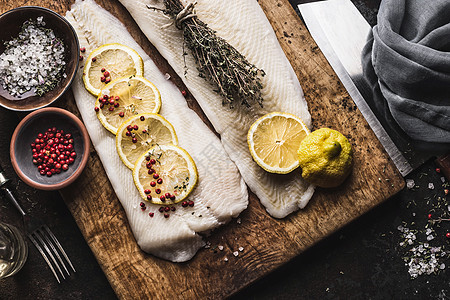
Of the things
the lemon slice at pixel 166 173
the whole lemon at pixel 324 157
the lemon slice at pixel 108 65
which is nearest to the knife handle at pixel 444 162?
the whole lemon at pixel 324 157

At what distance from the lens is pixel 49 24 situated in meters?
2.30

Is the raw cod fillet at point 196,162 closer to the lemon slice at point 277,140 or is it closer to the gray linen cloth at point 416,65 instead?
the lemon slice at point 277,140

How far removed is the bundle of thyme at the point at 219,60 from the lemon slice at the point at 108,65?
34cm

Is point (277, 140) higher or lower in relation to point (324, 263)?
higher

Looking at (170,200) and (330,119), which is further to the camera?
(330,119)

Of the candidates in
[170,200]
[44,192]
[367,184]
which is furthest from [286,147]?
[44,192]

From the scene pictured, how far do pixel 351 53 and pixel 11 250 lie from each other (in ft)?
8.12

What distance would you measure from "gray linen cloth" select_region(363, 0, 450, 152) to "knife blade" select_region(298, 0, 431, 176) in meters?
0.10

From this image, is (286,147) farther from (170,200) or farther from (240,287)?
(240,287)

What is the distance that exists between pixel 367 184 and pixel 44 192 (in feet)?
6.71

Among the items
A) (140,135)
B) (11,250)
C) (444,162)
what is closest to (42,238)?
(11,250)

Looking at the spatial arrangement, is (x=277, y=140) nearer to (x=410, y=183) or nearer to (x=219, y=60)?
(x=219, y=60)

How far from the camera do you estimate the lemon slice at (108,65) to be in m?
2.28

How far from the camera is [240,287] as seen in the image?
2.21 m
